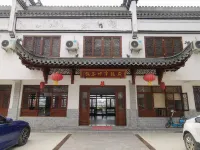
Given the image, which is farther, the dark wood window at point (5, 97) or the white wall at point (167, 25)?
the white wall at point (167, 25)

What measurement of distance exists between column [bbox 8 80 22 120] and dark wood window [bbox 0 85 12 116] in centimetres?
38

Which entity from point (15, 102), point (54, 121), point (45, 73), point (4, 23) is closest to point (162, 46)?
point (45, 73)

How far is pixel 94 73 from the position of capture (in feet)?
26.9

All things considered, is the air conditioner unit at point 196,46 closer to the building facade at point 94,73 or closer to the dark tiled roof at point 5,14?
the building facade at point 94,73

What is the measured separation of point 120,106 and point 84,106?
216 centimetres

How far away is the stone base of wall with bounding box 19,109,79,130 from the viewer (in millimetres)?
8898

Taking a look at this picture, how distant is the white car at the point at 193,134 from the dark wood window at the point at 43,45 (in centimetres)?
753

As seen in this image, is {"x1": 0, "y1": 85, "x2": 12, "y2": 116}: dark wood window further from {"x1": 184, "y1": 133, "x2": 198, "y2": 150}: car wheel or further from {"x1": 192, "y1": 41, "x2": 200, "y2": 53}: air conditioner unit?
{"x1": 192, "y1": 41, "x2": 200, "y2": 53}: air conditioner unit

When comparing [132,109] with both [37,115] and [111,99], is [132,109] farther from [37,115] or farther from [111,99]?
[111,99]

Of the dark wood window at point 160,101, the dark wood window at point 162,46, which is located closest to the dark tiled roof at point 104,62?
the dark wood window at point 162,46

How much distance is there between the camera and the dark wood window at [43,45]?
374 inches

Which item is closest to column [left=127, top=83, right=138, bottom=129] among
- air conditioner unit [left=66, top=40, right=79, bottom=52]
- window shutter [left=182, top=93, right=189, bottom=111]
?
window shutter [left=182, top=93, right=189, bottom=111]

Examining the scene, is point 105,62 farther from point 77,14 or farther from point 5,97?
point 5,97

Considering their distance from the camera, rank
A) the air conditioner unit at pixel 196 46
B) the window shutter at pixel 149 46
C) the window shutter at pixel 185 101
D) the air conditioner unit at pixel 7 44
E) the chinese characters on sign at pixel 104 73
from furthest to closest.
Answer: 1. the window shutter at pixel 149 46
2. the window shutter at pixel 185 101
3. the air conditioner unit at pixel 196 46
4. the air conditioner unit at pixel 7 44
5. the chinese characters on sign at pixel 104 73
